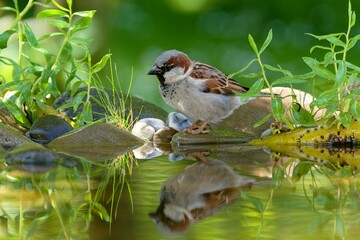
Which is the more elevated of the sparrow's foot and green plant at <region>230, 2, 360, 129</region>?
green plant at <region>230, 2, 360, 129</region>

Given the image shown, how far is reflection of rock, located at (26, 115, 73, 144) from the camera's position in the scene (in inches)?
234

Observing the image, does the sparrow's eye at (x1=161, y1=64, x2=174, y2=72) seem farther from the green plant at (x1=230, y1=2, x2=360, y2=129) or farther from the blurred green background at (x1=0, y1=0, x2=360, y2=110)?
the blurred green background at (x1=0, y1=0, x2=360, y2=110)

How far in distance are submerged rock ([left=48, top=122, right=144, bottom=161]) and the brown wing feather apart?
629 mm

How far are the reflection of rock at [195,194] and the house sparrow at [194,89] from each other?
1065 mm

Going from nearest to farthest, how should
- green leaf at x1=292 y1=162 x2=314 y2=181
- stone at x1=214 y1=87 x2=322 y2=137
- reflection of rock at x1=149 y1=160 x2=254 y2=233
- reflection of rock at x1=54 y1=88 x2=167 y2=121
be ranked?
reflection of rock at x1=149 y1=160 x2=254 y2=233 → green leaf at x1=292 y1=162 x2=314 y2=181 → stone at x1=214 y1=87 x2=322 y2=137 → reflection of rock at x1=54 y1=88 x2=167 y2=121

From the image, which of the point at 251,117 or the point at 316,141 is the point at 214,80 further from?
the point at 316,141

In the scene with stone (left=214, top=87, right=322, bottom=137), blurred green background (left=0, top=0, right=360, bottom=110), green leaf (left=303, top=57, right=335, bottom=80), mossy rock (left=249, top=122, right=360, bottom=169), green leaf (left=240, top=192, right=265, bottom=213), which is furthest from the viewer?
blurred green background (left=0, top=0, right=360, bottom=110)

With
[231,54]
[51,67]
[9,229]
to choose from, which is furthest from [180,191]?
[231,54]

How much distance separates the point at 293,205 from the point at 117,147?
7.85ft

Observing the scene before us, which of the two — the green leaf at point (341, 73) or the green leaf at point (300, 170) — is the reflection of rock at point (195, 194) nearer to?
the green leaf at point (300, 170)

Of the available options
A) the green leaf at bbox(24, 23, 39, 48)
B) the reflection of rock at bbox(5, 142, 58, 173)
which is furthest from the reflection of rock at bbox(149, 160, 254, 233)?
the green leaf at bbox(24, 23, 39, 48)

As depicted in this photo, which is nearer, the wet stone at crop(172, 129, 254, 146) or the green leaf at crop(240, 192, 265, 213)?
the green leaf at crop(240, 192, 265, 213)

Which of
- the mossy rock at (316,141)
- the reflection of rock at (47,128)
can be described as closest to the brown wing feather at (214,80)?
the mossy rock at (316,141)

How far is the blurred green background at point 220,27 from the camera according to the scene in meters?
10.4
